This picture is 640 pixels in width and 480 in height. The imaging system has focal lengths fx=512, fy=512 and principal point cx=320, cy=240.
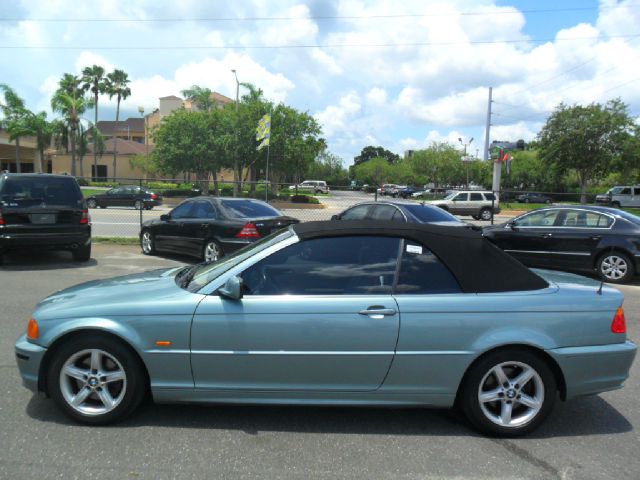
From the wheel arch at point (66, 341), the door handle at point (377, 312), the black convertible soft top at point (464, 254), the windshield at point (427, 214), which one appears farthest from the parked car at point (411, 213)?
the wheel arch at point (66, 341)

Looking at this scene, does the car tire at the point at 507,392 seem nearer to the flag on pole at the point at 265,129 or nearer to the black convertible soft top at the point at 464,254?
the black convertible soft top at the point at 464,254

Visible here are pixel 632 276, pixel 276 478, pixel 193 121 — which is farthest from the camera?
pixel 193 121

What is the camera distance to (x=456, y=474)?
309 cm

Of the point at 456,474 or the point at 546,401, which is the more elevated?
the point at 546,401

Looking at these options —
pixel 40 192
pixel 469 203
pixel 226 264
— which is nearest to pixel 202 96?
pixel 469 203

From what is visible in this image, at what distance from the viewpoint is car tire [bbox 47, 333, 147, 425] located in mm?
3486

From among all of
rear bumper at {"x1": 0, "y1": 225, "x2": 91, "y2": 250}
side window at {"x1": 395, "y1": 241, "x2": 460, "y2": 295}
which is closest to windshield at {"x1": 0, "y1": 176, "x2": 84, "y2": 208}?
rear bumper at {"x1": 0, "y1": 225, "x2": 91, "y2": 250}

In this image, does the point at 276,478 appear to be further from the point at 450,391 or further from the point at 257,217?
the point at 257,217

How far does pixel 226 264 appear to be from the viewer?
394 cm

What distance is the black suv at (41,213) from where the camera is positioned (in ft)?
31.4

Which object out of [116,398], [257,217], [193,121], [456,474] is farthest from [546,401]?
[193,121]

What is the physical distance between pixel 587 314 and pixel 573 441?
88 centimetres

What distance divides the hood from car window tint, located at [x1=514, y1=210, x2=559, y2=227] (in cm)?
883

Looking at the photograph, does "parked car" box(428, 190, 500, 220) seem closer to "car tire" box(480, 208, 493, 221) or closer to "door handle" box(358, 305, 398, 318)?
"car tire" box(480, 208, 493, 221)
